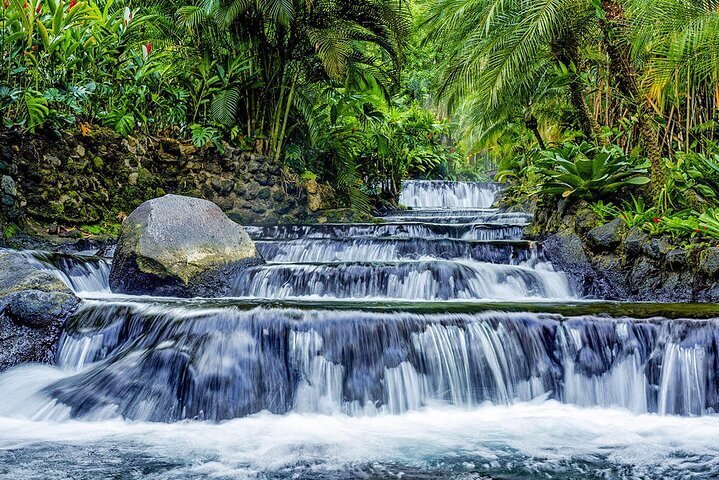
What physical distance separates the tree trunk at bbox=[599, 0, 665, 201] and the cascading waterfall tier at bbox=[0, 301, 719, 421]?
3.67m

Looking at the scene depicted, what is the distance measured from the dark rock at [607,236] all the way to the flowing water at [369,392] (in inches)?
78.2

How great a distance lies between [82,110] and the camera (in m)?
9.72

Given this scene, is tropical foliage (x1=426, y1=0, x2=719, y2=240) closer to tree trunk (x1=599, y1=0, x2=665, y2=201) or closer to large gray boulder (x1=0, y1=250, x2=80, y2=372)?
tree trunk (x1=599, y1=0, x2=665, y2=201)

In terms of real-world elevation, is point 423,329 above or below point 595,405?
above

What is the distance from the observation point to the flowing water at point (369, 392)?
358 cm

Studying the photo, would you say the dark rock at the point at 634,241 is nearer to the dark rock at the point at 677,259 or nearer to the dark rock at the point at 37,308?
the dark rock at the point at 677,259

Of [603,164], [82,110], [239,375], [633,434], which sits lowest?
[633,434]

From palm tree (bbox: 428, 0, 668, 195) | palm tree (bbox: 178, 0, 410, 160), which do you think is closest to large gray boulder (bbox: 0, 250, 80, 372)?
palm tree (bbox: 428, 0, 668, 195)

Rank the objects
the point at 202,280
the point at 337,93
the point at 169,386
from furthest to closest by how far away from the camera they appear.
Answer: the point at 337,93, the point at 202,280, the point at 169,386

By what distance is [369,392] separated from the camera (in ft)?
15.1

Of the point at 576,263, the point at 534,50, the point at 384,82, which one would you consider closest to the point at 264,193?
the point at 384,82

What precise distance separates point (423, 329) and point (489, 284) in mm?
2471

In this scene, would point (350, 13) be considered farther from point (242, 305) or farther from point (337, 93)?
point (242, 305)

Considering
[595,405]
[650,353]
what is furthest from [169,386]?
[650,353]
